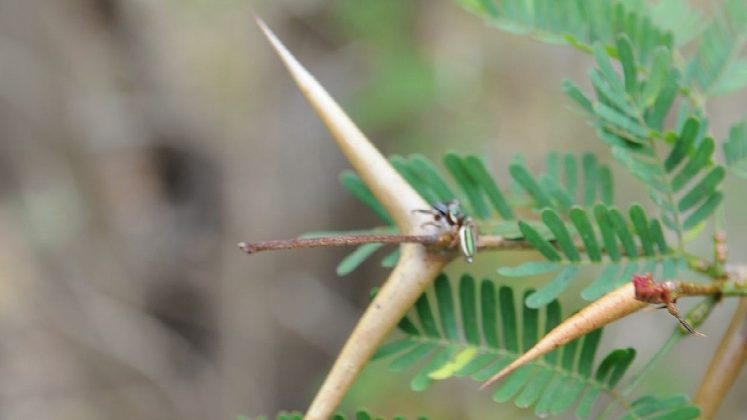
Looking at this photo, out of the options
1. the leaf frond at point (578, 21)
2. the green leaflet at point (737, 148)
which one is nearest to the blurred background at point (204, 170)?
the leaf frond at point (578, 21)

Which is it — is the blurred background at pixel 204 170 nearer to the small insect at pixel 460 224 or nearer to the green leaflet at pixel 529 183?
the green leaflet at pixel 529 183

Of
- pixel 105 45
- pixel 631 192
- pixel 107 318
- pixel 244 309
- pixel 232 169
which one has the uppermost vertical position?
pixel 105 45

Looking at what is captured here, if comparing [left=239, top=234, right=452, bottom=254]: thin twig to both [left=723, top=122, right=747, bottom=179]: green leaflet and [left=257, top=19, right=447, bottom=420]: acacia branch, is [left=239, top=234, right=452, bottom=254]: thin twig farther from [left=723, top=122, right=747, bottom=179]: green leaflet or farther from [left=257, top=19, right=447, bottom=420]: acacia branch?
[left=723, top=122, right=747, bottom=179]: green leaflet

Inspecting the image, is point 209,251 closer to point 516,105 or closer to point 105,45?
point 105,45

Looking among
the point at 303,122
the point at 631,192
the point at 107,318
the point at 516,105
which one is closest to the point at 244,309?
the point at 107,318

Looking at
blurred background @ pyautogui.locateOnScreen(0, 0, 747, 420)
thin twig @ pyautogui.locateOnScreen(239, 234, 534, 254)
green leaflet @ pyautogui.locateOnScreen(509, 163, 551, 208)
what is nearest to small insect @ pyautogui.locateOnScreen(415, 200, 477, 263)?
thin twig @ pyautogui.locateOnScreen(239, 234, 534, 254)

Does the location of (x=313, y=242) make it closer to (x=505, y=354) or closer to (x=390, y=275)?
(x=390, y=275)

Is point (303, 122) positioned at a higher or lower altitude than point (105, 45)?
lower

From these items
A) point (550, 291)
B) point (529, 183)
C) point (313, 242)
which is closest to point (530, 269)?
point (550, 291)
